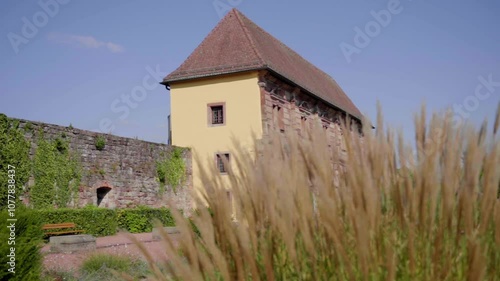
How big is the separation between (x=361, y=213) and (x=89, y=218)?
13733mm

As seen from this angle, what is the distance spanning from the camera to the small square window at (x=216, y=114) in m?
21.6

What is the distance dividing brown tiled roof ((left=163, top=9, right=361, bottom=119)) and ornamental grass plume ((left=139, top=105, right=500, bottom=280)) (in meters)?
19.0

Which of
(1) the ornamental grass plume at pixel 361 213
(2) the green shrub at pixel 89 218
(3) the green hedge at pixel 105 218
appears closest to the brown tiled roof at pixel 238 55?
(3) the green hedge at pixel 105 218

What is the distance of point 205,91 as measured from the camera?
21781mm

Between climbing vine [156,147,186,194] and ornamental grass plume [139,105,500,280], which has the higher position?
climbing vine [156,147,186,194]

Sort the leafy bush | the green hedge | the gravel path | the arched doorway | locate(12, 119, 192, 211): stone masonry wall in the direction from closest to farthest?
the gravel path
the green hedge
the leafy bush
locate(12, 119, 192, 211): stone masonry wall
the arched doorway

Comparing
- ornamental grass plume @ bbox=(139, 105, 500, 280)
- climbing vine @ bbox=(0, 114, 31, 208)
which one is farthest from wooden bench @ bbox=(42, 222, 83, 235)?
ornamental grass plume @ bbox=(139, 105, 500, 280)

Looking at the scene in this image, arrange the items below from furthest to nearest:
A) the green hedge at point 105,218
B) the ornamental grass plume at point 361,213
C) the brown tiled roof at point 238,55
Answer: the brown tiled roof at point 238,55 → the green hedge at point 105,218 → the ornamental grass plume at point 361,213

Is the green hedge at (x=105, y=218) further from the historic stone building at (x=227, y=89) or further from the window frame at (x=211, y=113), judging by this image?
the window frame at (x=211, y=113)

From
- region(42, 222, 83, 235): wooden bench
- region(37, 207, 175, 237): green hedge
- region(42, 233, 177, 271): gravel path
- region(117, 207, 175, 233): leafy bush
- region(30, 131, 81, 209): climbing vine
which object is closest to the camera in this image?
region(42, 233, 177, 271): gravel path

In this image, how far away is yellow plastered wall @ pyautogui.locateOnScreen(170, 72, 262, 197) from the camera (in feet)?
69.1

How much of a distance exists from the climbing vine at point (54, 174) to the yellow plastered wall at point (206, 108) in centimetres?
632

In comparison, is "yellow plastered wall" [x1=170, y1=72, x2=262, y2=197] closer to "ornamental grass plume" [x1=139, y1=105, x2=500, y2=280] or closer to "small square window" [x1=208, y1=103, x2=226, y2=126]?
"small square window" [x1=208, y1=103, x2=226, y2=126]

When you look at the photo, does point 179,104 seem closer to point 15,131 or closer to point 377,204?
point 15,131
